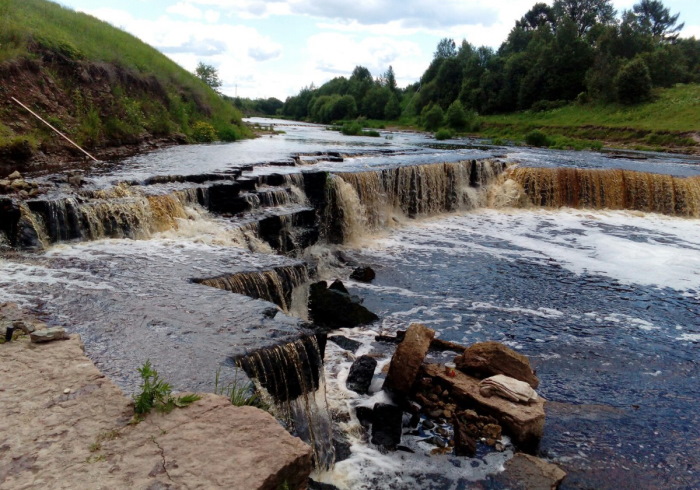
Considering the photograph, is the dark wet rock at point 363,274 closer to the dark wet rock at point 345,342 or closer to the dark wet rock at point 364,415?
the dark wet rock at point 345,342

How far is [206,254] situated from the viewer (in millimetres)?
9180

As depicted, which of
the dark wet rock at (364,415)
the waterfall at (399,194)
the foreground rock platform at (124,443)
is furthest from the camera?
the waterfall at (399,194)

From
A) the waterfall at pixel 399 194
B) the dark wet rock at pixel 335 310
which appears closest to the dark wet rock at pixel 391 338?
the dark wet rock at pixel 335 310

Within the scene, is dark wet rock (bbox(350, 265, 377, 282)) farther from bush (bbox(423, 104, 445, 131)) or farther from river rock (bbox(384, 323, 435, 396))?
bush (bbox(423, 104, 445, 131))

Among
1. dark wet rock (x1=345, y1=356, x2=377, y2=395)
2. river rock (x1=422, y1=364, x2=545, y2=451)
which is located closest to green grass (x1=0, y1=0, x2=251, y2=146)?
dark wet rock (x1=345, y1=356, x2=377, y2=395)

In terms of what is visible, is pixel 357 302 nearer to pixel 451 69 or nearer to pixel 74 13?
pixel 74 13

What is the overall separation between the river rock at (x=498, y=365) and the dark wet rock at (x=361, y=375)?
1277mm

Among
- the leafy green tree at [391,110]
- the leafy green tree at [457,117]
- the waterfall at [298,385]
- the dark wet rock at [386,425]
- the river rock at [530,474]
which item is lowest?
the river rock at [530,474]

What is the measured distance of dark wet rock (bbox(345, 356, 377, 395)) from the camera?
709 cm

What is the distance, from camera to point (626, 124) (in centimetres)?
4322

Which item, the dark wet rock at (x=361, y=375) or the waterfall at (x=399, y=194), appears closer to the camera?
the dark wet rock at (x=361, y=375)

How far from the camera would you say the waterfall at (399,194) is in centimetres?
1528

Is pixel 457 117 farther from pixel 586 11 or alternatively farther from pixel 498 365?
pixel 498 365

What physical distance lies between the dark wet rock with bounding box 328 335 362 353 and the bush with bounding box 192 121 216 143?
19.6 metres
